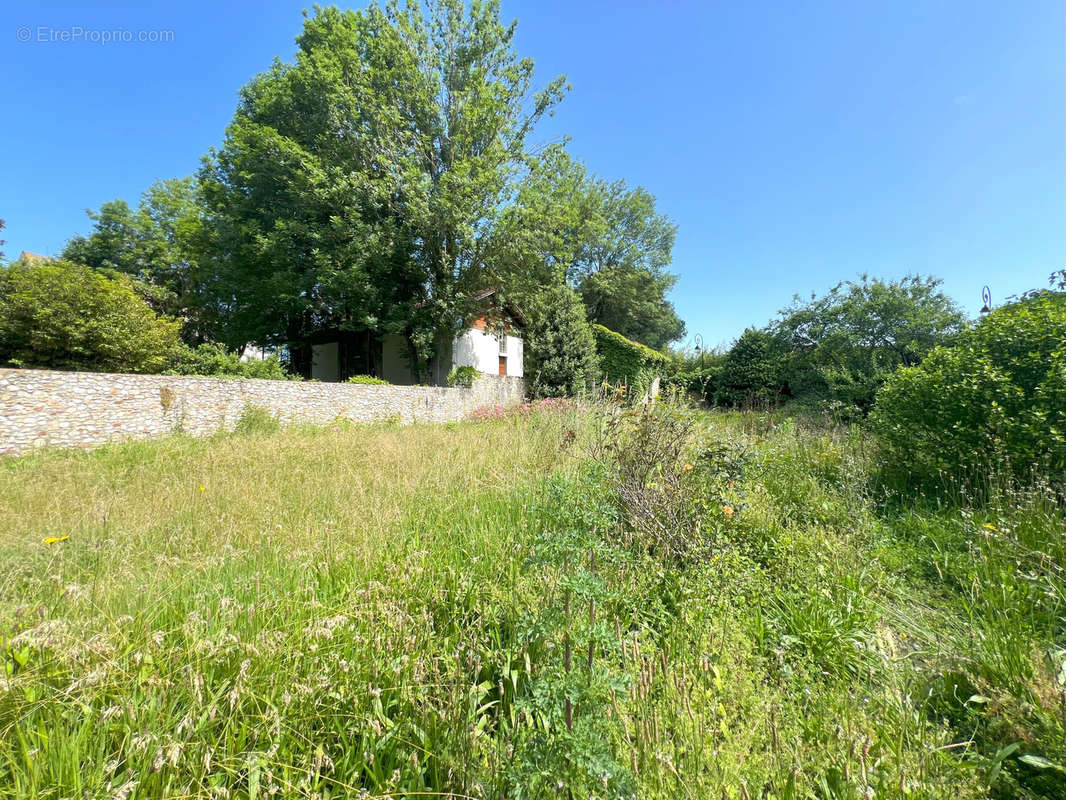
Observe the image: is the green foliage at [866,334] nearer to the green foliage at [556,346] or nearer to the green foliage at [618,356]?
the green foliage at [618,356]

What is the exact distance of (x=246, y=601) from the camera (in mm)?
1622

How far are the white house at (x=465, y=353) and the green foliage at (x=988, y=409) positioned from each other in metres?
13.8

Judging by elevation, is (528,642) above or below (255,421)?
below

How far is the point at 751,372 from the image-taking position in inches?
536

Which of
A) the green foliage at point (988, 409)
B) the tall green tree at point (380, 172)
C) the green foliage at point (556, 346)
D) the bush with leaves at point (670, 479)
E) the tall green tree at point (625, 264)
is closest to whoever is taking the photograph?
the bush with leaves at point (670, 479)

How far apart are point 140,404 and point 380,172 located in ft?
37.3

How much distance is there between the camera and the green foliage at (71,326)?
10.9 meters

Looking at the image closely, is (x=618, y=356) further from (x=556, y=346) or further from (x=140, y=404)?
(x=140, y=404)

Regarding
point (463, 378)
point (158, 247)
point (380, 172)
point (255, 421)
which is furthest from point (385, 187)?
point (158, 247)

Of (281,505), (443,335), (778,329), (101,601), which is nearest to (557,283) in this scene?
(443,335)

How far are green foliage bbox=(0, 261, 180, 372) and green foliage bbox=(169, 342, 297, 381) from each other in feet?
2.16

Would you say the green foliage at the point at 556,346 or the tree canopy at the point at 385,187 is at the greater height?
the tree canopy at the point at 385,187

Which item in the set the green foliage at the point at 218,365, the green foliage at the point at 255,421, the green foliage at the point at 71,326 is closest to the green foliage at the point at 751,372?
the green foliage at the point at 255,421

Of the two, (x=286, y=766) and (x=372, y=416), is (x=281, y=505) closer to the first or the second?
(x=286, y=766)
